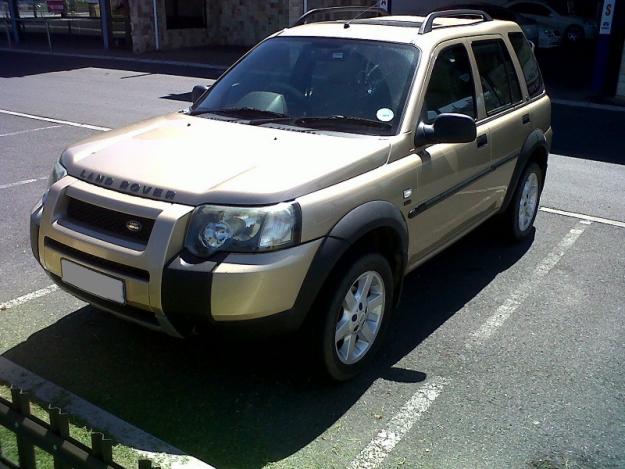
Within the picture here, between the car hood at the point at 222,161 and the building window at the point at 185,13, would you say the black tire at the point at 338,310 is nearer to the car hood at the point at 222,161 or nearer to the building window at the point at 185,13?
the car hood at the point at 222,161

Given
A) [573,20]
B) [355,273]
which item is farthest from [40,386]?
[573,20]

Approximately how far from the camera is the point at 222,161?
11.3 feet

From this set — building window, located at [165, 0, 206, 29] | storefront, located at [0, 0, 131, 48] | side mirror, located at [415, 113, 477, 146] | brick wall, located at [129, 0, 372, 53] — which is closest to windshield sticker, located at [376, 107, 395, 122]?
side mirror, located at [415, 113, 477, 146]

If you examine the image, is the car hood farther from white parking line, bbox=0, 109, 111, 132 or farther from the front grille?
white parking line, bbox=0, 109, 111, 132

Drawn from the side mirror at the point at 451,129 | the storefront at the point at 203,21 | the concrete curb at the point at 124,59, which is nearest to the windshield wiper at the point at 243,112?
the side mirror at the point at 451,129

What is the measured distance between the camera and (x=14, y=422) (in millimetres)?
2441

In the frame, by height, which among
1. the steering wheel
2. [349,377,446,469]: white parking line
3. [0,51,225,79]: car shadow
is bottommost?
[349,377,446,469]: white parking line

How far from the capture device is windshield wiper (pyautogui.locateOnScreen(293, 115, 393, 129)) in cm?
395

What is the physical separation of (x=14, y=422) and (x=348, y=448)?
147cm

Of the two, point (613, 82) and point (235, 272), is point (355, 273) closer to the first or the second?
point (235, 272)

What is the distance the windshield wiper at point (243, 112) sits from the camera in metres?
4.21

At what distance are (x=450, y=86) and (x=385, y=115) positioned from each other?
71cm

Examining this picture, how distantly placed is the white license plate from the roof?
2288 millimetres

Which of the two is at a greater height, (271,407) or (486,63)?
(486,63)
